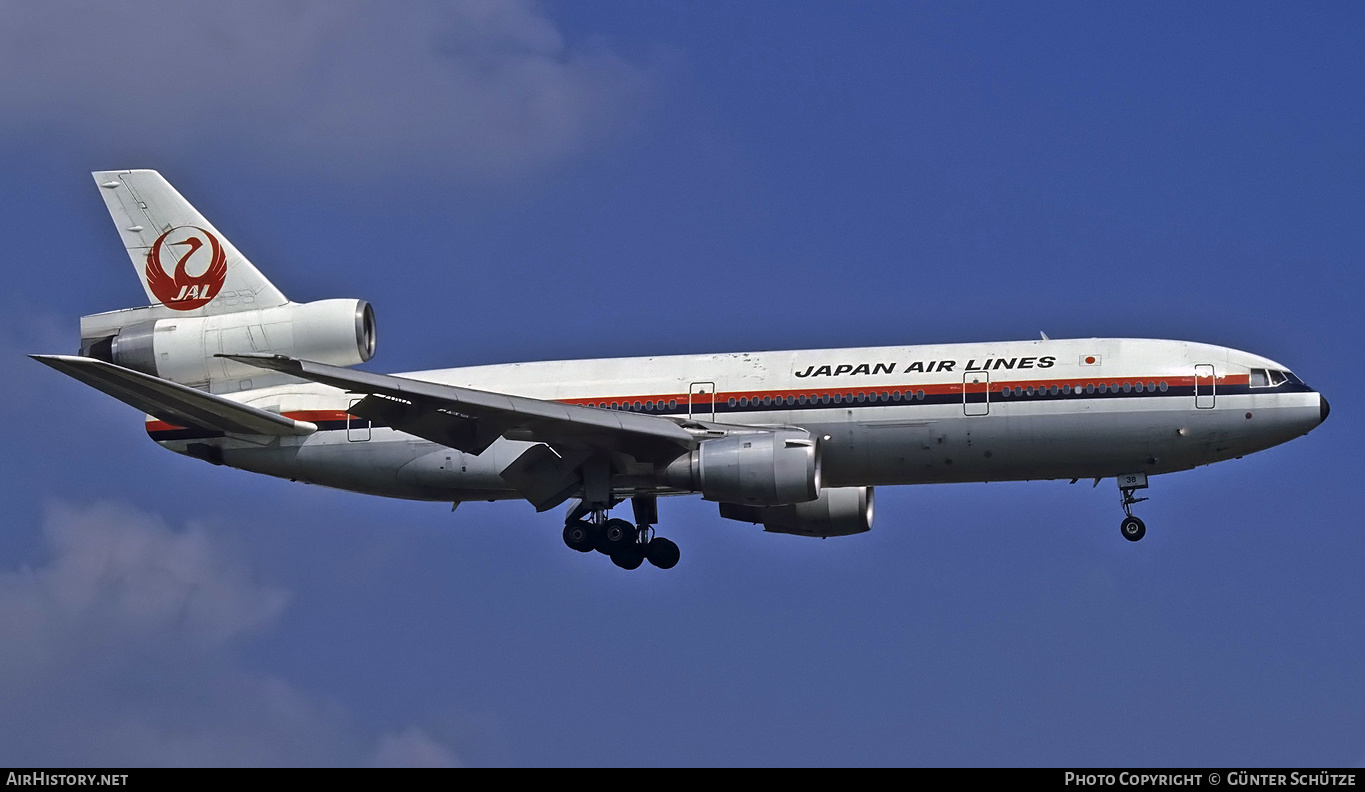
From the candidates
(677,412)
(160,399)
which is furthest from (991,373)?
(160,399)

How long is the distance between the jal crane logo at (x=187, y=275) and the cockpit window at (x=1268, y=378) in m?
27.1

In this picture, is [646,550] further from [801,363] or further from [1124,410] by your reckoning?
[1124,410]

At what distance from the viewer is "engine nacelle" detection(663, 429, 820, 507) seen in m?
48.2

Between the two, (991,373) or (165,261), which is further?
(165,261)

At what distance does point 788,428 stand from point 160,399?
1582cm

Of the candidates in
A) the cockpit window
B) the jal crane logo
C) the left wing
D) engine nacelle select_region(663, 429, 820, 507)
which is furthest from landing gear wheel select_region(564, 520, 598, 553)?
the cockpit window

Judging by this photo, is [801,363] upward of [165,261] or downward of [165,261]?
downward

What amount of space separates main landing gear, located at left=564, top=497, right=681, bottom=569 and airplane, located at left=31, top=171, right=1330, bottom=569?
0.20ft

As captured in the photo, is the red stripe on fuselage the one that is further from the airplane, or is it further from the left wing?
the left wing

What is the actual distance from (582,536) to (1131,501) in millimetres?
13918

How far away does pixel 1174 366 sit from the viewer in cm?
4956

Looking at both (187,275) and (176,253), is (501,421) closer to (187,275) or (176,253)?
(187,275)

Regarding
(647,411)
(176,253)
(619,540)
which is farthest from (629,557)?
(176,253)

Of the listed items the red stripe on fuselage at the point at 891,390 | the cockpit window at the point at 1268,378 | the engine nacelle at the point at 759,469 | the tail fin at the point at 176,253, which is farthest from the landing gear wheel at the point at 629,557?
the cockpit window at the point at 1268,378
